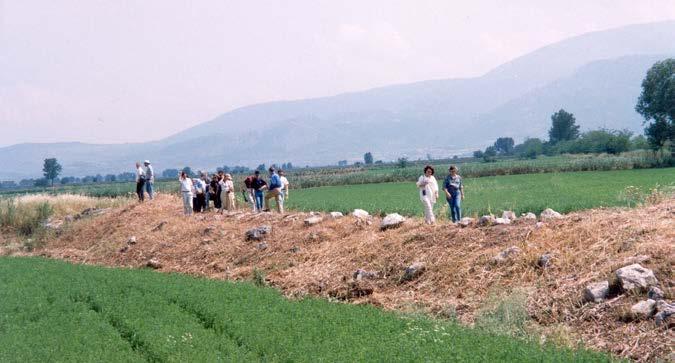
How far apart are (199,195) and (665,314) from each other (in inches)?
877

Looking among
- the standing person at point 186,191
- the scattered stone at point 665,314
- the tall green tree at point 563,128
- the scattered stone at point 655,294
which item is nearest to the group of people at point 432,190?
the scattered stone at point 655,294

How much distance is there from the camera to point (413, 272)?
1440 cm

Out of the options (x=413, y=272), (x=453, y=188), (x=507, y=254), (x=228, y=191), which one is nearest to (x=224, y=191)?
(x=228, y=191)

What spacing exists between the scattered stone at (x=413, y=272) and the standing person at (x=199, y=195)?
16.0 meters

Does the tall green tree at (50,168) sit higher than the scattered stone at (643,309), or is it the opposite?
the tall green tree at (50,168)

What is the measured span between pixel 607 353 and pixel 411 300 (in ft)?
15.8

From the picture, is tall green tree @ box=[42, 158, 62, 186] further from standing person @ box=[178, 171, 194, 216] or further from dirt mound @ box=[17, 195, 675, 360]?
dirt mound @ box=[17, 195, 675, 360]

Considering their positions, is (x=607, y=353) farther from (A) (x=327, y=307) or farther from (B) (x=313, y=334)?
(A) (x=327, y=307)

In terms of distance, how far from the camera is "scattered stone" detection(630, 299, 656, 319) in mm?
9719

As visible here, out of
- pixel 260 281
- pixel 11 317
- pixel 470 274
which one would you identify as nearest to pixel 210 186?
pixel 260 281

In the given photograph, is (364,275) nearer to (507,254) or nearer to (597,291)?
(507,254)

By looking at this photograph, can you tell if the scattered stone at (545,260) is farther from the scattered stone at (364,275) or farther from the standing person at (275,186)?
the standing person at (275,186)

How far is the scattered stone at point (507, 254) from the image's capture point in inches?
523

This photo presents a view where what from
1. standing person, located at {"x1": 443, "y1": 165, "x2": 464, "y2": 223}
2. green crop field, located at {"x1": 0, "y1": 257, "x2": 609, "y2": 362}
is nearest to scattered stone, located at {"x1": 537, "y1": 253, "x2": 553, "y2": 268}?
green crop field, located at {"x1": 0, "y1": 257, "x2": 609, "y2": 362}
